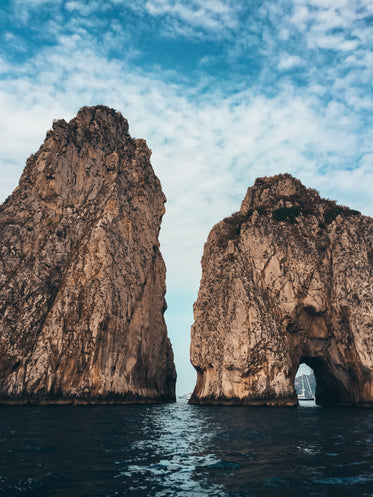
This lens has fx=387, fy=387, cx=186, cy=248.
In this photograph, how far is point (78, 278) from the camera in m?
62.8

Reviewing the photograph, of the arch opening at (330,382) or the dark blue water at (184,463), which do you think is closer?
the dark blue water at (184,463)

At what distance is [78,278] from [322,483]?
5559cm

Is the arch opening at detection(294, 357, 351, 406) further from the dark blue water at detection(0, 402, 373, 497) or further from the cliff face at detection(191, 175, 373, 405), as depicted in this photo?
the dark blue water at detection(0, 402, 373, 497)

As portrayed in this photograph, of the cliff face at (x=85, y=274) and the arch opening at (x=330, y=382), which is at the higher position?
the cliff face at (x=85, y=274)

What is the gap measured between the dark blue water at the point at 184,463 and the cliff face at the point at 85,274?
113 feet

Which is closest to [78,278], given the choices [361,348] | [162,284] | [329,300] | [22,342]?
[22,342]

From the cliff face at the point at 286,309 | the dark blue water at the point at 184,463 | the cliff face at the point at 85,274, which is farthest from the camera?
the cliff face at the point at 85,274

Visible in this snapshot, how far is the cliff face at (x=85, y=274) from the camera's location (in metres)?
56.4

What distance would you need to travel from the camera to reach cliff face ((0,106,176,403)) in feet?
185

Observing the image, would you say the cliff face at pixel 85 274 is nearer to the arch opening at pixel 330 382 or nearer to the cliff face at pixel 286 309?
the cliff face at pixel 286 309

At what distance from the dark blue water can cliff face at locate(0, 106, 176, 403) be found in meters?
34.4

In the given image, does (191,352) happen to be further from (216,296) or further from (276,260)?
(276,260)

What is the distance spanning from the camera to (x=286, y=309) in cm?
5872

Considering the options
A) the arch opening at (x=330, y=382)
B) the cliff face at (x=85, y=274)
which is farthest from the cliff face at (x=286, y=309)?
the cliff face at (x=85, y=274)
